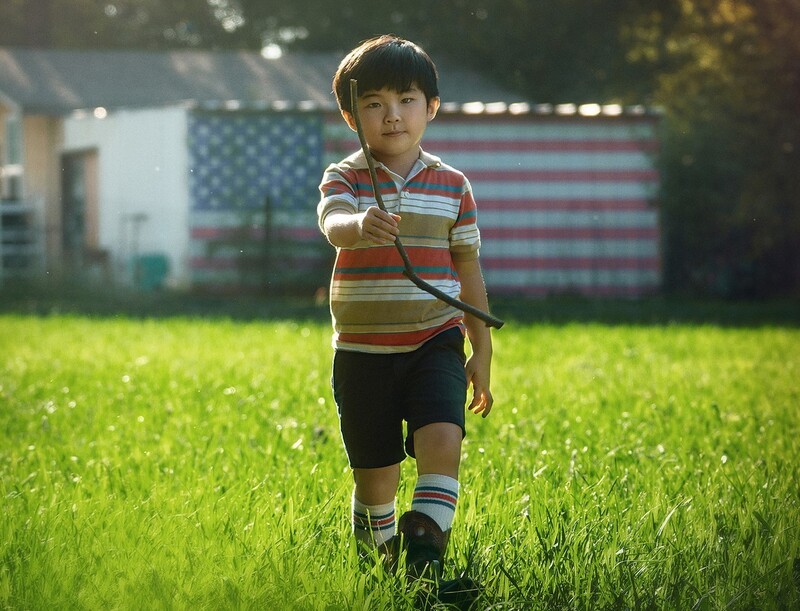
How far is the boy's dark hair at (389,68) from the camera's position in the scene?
297cm

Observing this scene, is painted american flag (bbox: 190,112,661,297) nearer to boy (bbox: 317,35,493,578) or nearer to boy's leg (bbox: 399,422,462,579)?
boy (bbox: 317,35,493,578)

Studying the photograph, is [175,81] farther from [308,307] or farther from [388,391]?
[388,391]

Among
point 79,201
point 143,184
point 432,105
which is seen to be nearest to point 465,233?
point 432,105

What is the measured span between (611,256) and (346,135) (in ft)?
13.0

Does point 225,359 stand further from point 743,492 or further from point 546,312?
point 546,312

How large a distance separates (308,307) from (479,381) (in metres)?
10.1

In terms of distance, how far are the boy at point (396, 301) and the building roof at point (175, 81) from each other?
1753 cm

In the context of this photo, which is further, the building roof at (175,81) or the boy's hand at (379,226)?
the building roof at (175,81)

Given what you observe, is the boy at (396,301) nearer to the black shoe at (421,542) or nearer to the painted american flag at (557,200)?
the black shoe at (421,542)

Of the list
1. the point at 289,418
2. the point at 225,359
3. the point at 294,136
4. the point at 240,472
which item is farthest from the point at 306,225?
the point at 240,472

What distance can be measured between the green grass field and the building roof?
14.3 metres

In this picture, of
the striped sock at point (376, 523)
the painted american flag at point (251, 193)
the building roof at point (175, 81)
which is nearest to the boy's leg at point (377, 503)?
the striped sock at point (376, 523)

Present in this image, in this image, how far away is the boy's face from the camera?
3.00 meters

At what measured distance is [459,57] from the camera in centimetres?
2506
